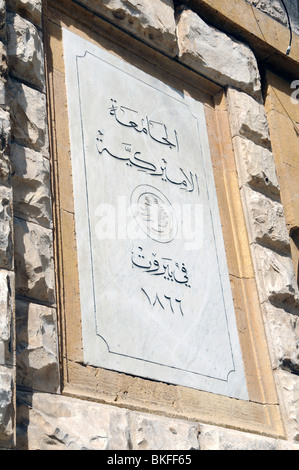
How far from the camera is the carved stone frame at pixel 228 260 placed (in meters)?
3.54

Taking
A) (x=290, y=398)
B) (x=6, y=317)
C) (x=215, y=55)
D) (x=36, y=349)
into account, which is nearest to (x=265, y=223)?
(x=290, y=398)

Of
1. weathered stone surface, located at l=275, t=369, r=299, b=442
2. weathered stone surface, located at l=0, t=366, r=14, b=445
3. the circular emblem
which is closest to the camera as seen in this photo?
weathered stone surface, located at l=0, t=366, r=14, b=445

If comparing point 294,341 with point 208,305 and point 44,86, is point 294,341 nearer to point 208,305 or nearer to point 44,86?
point 208,305

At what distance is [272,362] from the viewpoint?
4.26 meters

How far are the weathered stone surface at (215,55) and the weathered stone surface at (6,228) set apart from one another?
2077 mm

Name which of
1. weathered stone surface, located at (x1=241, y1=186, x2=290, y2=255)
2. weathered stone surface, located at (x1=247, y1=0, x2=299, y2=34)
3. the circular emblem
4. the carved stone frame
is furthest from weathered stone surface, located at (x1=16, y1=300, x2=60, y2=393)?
weathered stone surface, located at (x1=247, y1=0, x2=299, y2=34)

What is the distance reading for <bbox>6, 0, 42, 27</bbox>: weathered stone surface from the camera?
13.5 ft

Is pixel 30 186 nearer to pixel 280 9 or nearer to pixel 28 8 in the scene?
pixel 28 8

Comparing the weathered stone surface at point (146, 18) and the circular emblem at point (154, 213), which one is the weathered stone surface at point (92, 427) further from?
the weathered stone surface at point (146, 18)

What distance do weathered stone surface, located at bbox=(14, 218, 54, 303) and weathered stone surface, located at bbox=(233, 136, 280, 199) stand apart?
5.48 feet

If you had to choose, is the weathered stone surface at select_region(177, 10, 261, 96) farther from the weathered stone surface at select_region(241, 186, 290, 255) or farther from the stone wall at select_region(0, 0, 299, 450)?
the weathered stone surface at select_region(241, 186, 290, 255)

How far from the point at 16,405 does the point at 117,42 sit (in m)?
2.46

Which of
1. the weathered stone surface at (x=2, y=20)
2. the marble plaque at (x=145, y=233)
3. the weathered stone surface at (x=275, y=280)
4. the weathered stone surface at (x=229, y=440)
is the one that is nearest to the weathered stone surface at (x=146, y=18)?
the marble plaque at (x=145, y=233)
